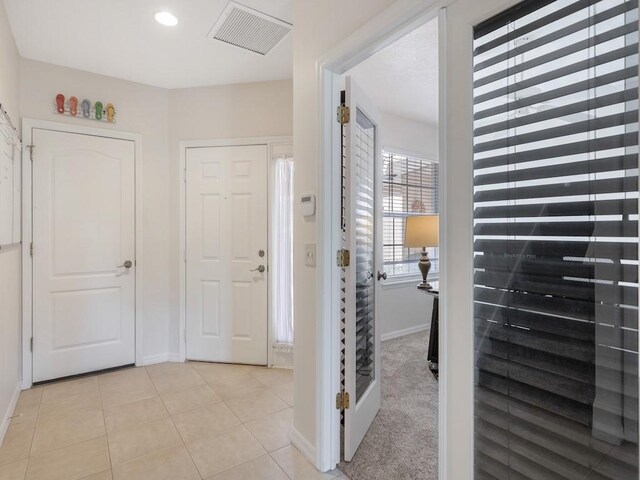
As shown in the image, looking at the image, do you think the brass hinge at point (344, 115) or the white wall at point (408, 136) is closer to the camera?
the brass hinge at point (344, 115)

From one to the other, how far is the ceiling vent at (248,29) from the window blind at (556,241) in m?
1.74

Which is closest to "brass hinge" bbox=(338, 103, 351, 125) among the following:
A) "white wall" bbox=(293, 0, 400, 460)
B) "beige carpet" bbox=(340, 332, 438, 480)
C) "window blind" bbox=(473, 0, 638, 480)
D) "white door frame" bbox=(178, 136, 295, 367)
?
"white wall" bbox=(293, 0, 400, 460)

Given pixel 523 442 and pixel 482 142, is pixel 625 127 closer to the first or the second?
pixel 482 142

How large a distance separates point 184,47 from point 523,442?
315cm

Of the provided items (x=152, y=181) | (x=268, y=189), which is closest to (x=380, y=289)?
(x=268, y=189)

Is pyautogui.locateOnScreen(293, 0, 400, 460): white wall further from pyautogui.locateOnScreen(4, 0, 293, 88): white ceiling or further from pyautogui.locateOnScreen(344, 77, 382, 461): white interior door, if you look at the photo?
pyautogui.locateOnScreen(4, 0, 293, 88): white ceiling

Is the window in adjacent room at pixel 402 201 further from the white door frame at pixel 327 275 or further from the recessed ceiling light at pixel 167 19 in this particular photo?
the recessed ceiling light at pixel 167 19

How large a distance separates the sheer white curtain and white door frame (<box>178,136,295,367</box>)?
51 millimetres

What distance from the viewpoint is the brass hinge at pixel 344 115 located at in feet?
5.86

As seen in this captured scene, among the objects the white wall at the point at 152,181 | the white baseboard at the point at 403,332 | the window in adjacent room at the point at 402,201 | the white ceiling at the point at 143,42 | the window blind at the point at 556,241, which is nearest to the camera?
the window blind at the point at 556,241

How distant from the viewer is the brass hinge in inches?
70.3

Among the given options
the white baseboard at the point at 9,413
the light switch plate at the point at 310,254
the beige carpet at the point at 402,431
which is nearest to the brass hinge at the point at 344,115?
the light switch plate at the point at 310,254

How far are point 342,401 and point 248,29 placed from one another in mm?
2527

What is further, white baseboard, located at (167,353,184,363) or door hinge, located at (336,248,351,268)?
white baseboard, located at (167,353,184,363)
